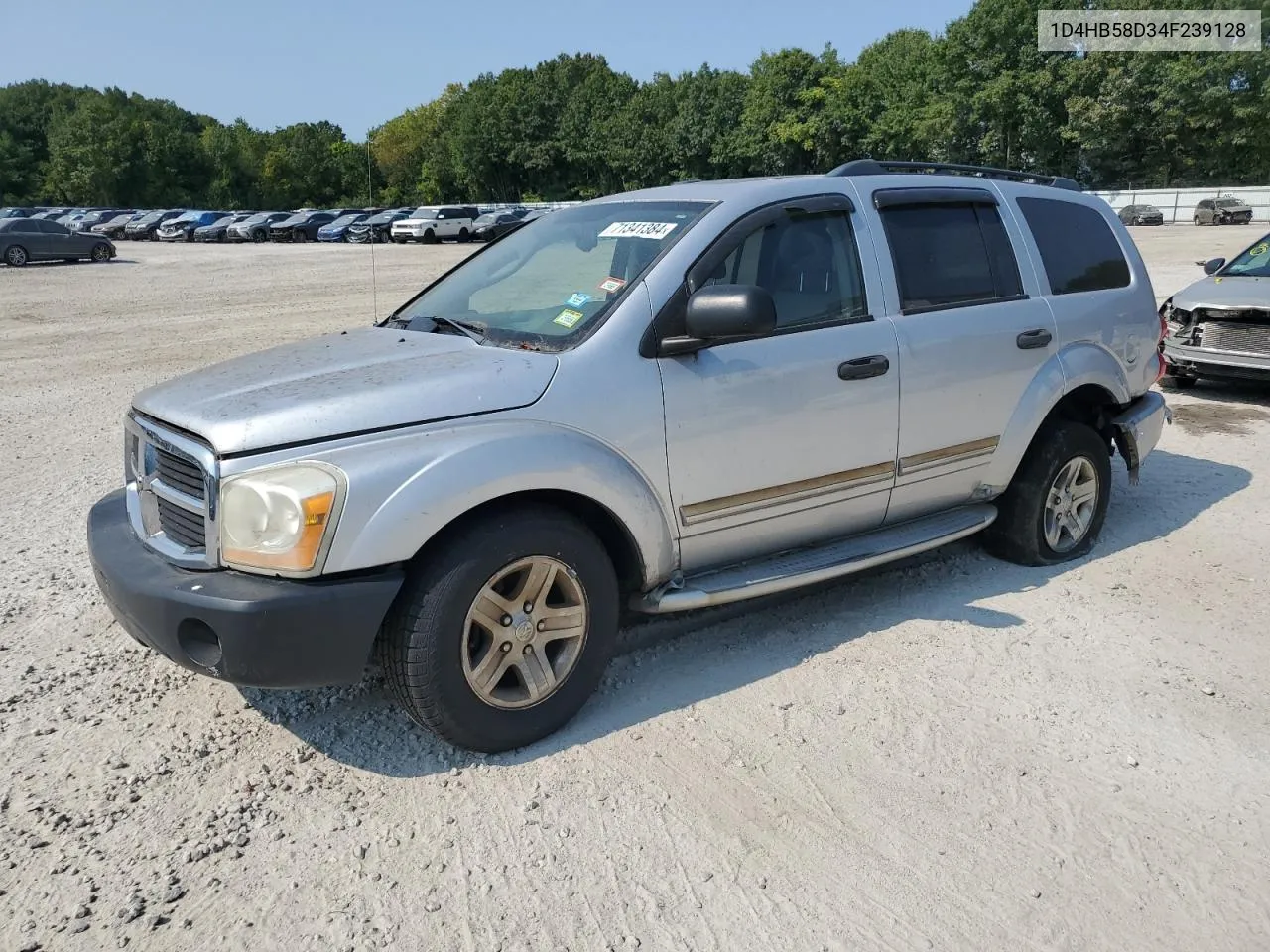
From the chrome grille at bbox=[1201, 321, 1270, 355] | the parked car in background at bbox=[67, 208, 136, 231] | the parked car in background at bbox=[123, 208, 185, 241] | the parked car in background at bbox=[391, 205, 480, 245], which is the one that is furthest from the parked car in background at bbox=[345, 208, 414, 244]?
the chrome grille at bbox=[1201, 321, 1270, 355]

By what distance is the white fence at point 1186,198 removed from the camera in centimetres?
5016

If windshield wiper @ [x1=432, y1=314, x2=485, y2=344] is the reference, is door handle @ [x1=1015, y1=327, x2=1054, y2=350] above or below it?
below

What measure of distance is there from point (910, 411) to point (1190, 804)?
1.82 meters

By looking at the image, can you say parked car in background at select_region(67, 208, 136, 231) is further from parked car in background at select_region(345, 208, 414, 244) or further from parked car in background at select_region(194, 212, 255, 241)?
parked car in background at select_region(345, 208, 414, 244)

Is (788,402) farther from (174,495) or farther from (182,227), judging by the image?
(182,227)

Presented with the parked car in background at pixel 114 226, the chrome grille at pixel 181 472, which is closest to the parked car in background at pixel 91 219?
the parked car in background at pixel 114 226

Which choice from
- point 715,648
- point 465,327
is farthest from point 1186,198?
point 465,327

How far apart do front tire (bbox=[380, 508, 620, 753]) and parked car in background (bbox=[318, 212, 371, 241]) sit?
46195mm

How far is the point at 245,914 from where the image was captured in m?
2.62

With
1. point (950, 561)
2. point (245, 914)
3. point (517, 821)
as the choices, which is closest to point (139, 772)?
point (245, 914)

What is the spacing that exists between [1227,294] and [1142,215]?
153ft

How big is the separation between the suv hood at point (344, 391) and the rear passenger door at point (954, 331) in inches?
67.8

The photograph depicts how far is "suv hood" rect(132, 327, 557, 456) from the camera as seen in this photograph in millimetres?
3010

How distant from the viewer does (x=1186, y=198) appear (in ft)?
175
